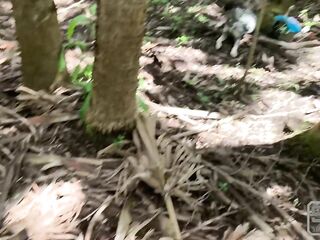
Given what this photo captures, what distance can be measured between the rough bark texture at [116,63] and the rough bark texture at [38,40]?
0.49m

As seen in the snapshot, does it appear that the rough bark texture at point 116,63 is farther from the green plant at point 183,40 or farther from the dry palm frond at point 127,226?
the green plant at point 183,40

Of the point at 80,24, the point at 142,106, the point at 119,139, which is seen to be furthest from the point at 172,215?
the point at 80,24

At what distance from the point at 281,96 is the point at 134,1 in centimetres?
199

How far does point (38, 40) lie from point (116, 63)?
2.18ft

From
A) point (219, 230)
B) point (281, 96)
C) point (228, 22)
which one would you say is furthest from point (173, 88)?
point (219, 230)

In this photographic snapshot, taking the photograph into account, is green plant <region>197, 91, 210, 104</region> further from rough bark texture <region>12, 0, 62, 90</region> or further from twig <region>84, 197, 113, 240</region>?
twig <region>84, 197, 113, 240</region>

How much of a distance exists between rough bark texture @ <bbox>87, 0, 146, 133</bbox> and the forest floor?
13cm

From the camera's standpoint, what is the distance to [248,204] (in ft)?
8.57

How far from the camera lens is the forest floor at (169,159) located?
2.46 meters

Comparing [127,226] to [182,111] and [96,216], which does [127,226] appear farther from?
[182,111]

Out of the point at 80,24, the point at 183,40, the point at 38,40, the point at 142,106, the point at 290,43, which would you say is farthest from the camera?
the point at 290,43

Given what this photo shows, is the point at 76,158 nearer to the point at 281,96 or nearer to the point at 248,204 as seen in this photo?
the point at 248,204

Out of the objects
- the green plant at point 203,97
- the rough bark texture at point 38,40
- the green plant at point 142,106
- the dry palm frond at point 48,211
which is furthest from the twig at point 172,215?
the green plant at point 203,97

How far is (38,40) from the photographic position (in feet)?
9.48
